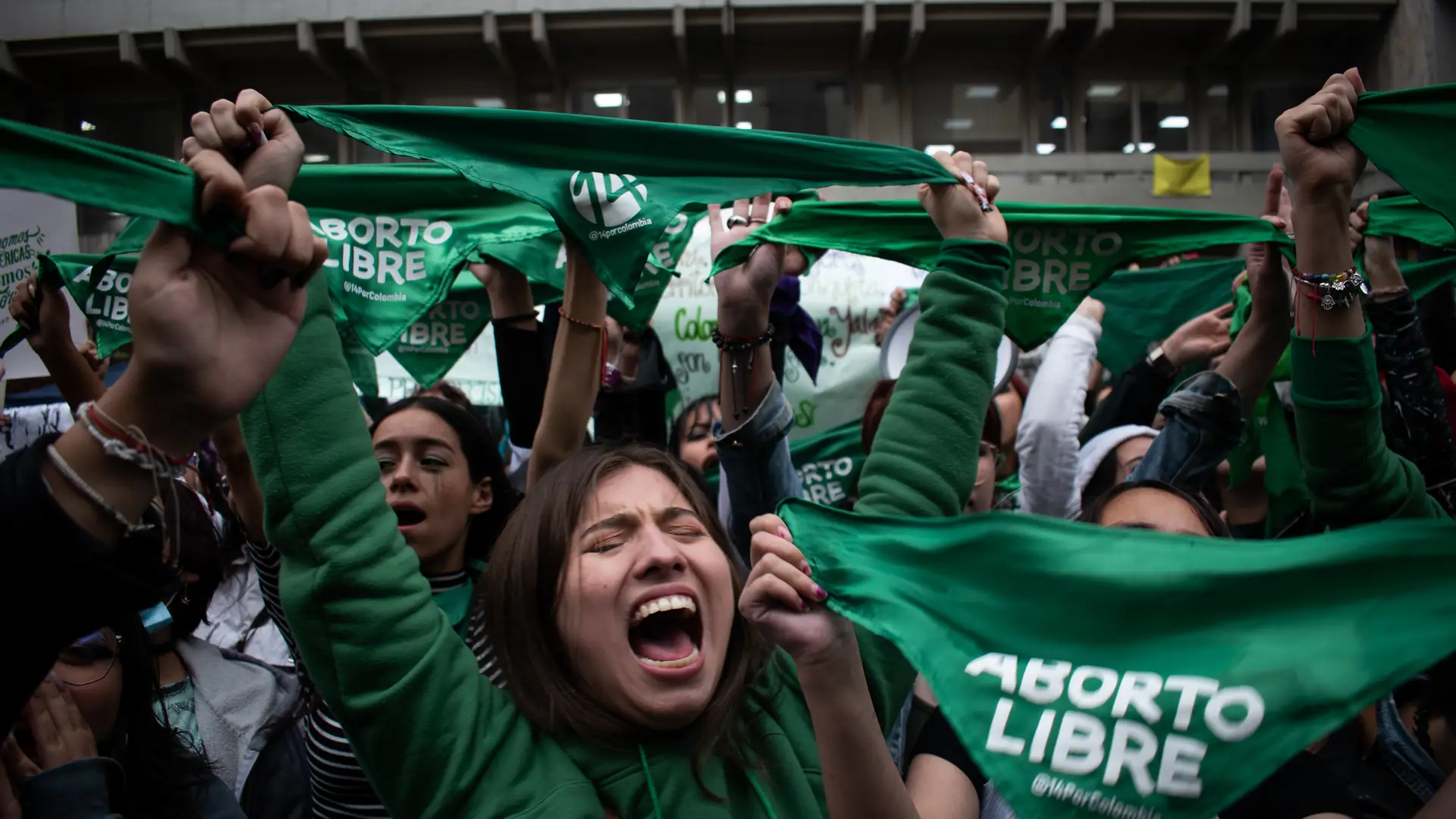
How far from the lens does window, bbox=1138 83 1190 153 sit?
17094 mm

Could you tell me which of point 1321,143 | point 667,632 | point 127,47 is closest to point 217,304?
point 667,632

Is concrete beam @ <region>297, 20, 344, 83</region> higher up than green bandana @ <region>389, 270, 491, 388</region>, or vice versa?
concrete beam @ <region>297, 20, 344, 83</region>

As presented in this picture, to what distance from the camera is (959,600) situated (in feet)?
4.63

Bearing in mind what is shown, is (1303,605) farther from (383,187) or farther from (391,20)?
(391,20)

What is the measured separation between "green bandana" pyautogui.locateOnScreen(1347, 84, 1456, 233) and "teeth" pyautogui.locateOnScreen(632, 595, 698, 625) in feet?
4.29

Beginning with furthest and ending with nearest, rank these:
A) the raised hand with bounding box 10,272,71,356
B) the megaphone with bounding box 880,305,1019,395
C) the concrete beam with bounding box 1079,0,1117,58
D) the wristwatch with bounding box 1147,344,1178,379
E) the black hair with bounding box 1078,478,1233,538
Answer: the concrete beam with bounding box 1079,0,1117,58
the megaphone with bounding box 880,305,1019,395
the wristwatch with bounding box 1147,344,1178,379
the raised hand with bounding box 10,272,71,356
the black hair with bounding box 1078,478,1233,538

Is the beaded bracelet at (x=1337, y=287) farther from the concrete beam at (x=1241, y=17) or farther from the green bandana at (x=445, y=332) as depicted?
the concrete beam at (x=1241, y=17)

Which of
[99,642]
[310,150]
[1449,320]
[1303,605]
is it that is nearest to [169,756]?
[99,642]

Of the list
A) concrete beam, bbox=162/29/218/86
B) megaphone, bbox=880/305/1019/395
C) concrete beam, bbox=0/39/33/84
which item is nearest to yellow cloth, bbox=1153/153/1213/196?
megaphone, bbox=880/305/1019/395

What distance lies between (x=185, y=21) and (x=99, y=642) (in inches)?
676

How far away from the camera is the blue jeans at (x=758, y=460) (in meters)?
2.23

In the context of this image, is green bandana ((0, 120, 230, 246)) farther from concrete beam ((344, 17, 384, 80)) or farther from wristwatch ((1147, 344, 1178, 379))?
concrete beam ((344, 17, 384, 80))

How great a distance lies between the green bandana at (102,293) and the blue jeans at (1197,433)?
2775 millimetres

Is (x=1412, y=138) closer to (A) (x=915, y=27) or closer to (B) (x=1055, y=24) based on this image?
(A) (x=915, y=27)
